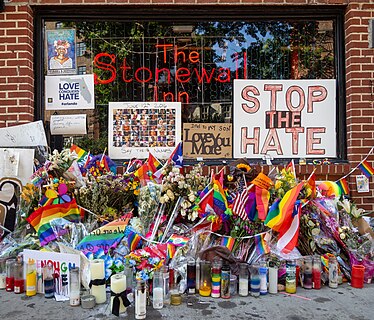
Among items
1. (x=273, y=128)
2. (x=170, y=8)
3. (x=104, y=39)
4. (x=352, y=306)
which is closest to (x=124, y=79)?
(x=104, y=39)

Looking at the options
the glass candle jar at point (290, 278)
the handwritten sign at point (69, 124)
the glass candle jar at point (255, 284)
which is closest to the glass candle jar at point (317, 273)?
the glass candle jar at point (290, 278)

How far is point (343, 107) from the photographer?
16.5 ft

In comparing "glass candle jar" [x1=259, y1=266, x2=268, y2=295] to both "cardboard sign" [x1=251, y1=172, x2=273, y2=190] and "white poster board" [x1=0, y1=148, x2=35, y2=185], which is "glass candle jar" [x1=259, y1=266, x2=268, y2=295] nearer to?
"cardboard sign" [x1=251, y1=172, x2=273, y2=190]

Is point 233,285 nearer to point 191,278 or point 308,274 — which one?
point 191,278

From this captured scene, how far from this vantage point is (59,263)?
3586 mm

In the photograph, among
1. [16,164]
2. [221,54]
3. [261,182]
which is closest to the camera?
[261,182]

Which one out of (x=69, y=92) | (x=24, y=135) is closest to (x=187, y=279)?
(x=24, y=135)

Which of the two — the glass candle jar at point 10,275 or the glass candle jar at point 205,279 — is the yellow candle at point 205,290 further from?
the glass candle jar at point 10,275

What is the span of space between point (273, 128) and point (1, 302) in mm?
3657

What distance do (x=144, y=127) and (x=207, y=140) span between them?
0.85 meters

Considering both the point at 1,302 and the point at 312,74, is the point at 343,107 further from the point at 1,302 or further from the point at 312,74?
the point at 1,302

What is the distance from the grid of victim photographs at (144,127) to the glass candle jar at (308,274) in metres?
2.22

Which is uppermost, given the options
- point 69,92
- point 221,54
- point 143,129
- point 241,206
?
point 221,54

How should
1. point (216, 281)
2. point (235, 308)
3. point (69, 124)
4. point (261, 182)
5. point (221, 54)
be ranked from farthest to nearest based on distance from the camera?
point (221, 54)
point (69, 124)
point (261, 182)
point (216, 281)
point (235, 308)
